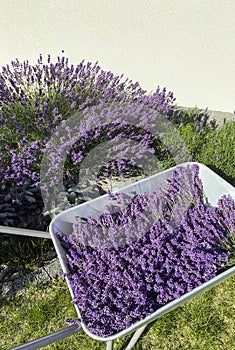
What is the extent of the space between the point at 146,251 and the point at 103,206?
1.08ft

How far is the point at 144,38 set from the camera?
9.61ft

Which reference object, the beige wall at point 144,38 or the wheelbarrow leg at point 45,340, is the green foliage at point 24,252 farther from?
the beige wall at point 144,38

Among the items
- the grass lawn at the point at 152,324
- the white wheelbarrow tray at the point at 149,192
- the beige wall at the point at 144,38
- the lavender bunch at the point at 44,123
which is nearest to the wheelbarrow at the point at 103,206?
the white wheelbarrow tray at the point at 149,192

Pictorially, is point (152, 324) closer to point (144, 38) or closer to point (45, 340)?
point (45, 340)

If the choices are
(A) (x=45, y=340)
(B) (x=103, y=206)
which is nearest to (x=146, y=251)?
(B) (x=103, y=206)

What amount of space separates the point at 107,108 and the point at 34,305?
4.29 feet

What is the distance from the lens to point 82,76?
257cm

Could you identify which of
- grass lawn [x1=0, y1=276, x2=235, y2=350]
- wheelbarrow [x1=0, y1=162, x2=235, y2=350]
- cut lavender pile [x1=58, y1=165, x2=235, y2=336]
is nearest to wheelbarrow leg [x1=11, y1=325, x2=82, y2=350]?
wheelbarrow [x1=0, y1=162, x2=235, y2=350]

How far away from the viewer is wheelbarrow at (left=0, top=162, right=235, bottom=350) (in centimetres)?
132

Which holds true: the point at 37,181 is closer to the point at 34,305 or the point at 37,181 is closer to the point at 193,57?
the point at 34,305

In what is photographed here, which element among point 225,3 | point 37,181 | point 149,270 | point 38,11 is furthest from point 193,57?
point 149,270

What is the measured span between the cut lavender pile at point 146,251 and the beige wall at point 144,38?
1.47m

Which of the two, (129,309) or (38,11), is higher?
(38,11)

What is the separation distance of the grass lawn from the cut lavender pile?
23.1 inches
